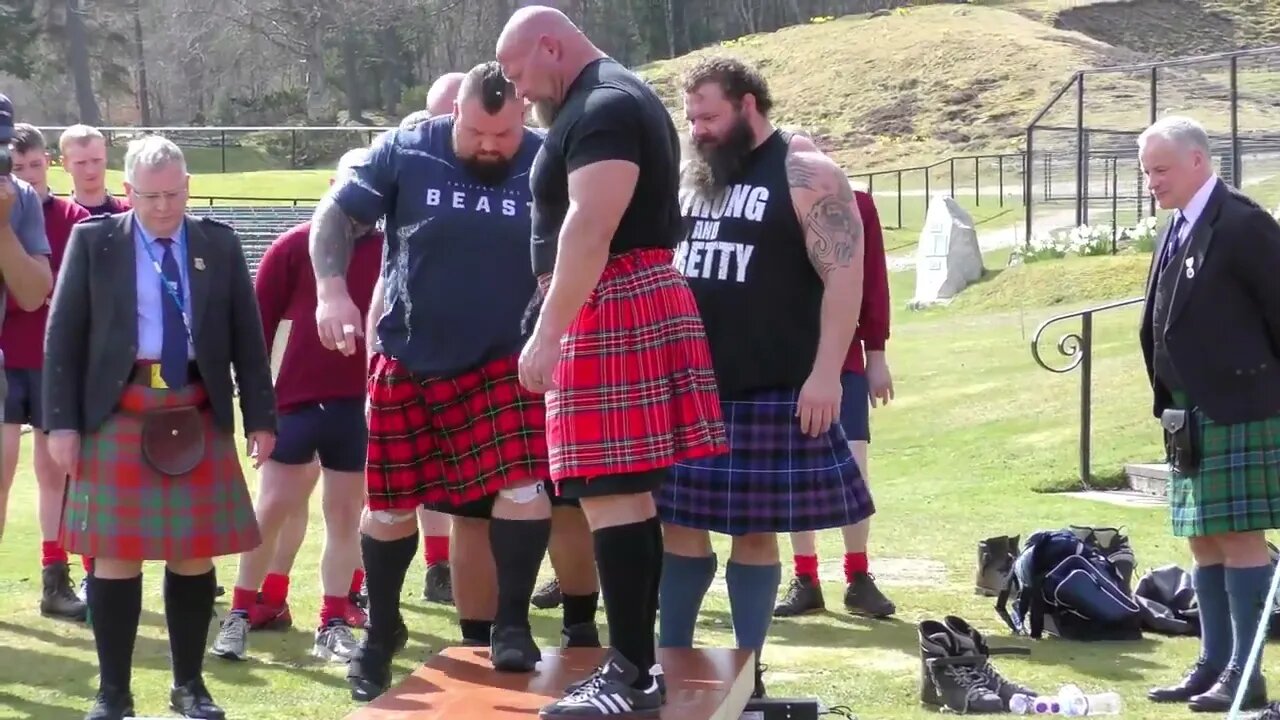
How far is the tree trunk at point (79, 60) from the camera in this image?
6425cm

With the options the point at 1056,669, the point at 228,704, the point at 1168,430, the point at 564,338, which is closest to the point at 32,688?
the point at 228,704

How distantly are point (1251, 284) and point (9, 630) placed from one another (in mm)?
4733

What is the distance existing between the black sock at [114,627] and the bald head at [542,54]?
79.0 inches

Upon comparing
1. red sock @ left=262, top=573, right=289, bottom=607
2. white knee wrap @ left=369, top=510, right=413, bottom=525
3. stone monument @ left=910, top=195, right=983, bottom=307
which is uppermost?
white knee wrap @ left=369, top=510, right=413, bottom=525

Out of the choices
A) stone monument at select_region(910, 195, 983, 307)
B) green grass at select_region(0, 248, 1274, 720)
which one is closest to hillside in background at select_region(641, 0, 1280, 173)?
stone monument at select_region(910, 195, 983, 307)

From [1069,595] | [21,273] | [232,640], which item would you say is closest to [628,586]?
[21,273]

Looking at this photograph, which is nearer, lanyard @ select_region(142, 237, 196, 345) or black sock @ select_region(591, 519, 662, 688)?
black sock @ select_region(591, 519, 662, 688)

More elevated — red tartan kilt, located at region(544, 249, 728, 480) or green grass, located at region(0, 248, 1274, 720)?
red tartan kilt, located at region(544, 249, 728, 480)

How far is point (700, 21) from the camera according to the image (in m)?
76.6

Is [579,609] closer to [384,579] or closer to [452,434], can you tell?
[384,579]

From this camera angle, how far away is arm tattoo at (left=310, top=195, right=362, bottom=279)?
4.95 meters

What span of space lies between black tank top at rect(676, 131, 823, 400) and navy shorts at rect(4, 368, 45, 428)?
9.99ft

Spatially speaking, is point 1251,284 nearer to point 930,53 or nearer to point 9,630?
point 9,630

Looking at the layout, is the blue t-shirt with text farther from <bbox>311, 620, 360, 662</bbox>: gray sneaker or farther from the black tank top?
<bbox>311, 620, 360, 662</bbox>: gray sneaker
